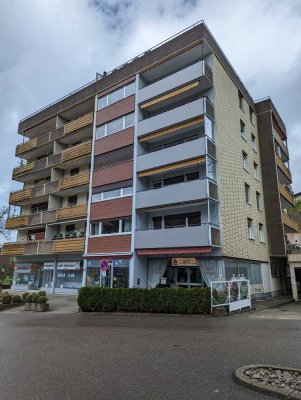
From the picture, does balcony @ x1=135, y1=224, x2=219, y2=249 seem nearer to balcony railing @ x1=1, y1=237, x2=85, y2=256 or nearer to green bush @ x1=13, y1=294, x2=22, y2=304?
balcony railing @ x1=1, y1=237, x2=85, y2=256

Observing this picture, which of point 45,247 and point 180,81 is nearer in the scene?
point 180,81

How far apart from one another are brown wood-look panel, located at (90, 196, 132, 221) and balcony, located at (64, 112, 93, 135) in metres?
8.31

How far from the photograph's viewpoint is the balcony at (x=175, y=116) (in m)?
22.9

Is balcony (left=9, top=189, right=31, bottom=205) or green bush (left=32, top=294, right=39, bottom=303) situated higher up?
balcony (left=9, top=189, right=31, bottom=205)

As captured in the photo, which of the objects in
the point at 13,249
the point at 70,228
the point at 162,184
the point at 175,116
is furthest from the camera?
the point at 13,249

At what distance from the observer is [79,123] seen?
31.2 meters

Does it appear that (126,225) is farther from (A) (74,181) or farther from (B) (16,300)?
(B) (16,300)

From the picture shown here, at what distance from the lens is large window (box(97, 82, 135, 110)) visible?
2783 centimetres

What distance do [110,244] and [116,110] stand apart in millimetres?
11223

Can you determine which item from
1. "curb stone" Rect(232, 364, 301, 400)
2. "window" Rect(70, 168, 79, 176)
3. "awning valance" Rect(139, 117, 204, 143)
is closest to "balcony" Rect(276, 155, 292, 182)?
"awning valance" Rect(139, 117, 204, 143)

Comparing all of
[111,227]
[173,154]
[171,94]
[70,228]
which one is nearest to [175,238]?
[173,154]

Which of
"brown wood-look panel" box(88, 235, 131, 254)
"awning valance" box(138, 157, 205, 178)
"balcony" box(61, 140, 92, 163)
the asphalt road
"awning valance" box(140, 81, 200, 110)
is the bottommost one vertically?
the asphalt road

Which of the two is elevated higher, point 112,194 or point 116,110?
point 116,110

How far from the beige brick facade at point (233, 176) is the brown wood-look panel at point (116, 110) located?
6904 millimetres
